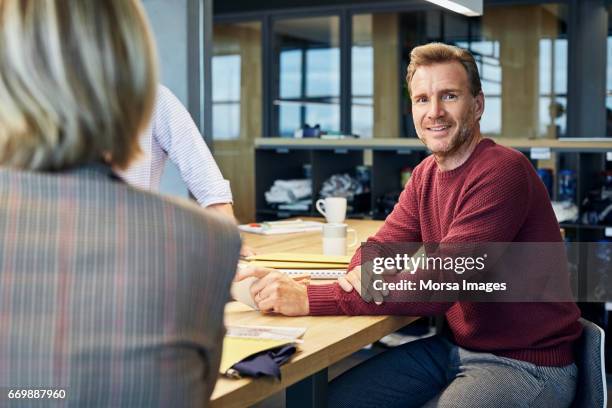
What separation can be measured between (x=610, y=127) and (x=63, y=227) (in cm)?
698

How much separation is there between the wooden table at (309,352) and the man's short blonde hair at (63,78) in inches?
20.7

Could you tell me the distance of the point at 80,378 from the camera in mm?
1093

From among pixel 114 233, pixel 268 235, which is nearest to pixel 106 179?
pixel 114 233

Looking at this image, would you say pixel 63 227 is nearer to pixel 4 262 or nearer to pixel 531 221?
pixel 4 262

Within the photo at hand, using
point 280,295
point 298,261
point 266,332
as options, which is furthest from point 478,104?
point 266,332

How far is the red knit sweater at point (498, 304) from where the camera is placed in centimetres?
211

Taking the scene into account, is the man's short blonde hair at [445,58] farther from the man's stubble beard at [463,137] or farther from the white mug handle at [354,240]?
the white mug handle at [354,240]

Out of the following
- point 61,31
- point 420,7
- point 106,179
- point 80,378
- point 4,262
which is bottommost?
point 80,378

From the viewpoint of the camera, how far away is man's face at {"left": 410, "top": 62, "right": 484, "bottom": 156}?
234cm

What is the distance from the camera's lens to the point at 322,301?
6.86 ft

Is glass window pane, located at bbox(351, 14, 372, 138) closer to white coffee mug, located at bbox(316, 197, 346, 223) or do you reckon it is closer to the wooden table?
white coffee mug, located at bbox(316, 197, 346, 223)

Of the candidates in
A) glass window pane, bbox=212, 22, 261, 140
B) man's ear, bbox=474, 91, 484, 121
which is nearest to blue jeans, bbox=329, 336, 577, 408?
man's ear, bbox=474, 91, 484, 121

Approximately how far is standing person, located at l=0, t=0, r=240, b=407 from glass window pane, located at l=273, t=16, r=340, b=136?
7.58 m

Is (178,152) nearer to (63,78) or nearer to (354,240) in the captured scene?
(354,240)
